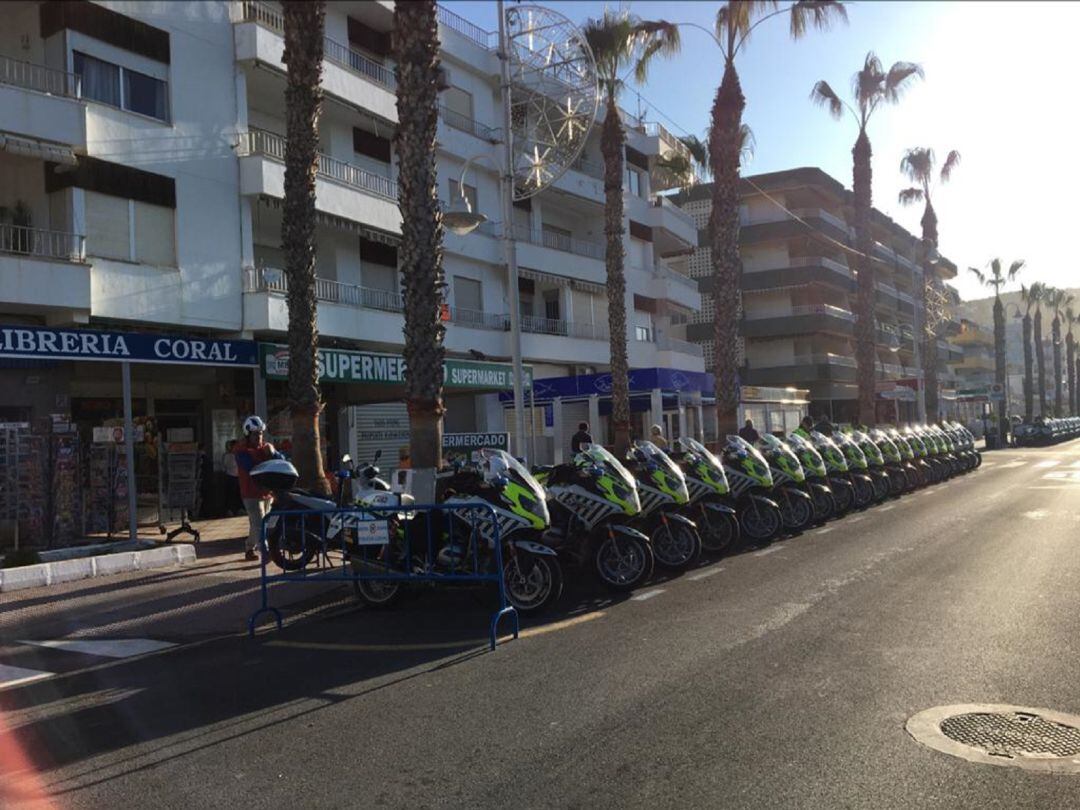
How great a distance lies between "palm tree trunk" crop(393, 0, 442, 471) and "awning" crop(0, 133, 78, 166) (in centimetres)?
676

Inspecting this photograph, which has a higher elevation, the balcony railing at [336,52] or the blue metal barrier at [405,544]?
the balcony railing at [336,52]

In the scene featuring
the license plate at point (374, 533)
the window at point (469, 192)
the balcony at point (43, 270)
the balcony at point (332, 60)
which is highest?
the balcony at point (332, 60)

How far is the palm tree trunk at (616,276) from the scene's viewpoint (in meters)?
22.0

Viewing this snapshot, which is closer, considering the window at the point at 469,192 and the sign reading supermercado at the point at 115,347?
the sign reading supermercado at the point at 115,347

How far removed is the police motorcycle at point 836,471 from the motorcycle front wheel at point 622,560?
285 inches

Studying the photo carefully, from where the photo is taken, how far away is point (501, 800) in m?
3.75

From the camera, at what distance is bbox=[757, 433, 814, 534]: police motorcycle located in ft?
41.4

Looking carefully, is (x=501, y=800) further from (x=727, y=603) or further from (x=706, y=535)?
(x=706, y=535)

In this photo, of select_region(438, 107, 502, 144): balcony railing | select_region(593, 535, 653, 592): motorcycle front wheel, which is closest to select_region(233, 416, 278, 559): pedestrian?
select_region(593, 535, 653, 592): motorcycle front wheel

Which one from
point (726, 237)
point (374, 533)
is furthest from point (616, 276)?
point (374, 533)

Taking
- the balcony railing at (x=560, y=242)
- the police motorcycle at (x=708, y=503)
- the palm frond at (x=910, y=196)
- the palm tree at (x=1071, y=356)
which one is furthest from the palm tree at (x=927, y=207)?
the palm tree at (x=1071, y=356)

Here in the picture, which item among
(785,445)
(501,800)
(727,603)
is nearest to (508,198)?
(785,445)

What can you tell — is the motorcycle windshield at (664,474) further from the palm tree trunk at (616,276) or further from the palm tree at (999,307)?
the palm tree at (999,307)

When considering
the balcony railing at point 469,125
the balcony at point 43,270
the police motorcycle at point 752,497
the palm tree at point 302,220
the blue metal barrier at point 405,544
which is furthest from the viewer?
the balcony railing at point 469,125
